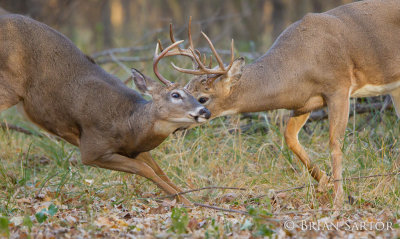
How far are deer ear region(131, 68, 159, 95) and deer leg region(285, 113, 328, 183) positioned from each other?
1638 mm

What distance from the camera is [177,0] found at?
25.1 metres

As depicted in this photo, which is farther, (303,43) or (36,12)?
(36,12)

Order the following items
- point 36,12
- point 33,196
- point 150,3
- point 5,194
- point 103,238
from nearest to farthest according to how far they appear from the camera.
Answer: point 103,238
point 5,194
point 33,196
point 36,12
point 150,3

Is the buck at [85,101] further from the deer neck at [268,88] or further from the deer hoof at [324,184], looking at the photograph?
the deer hoof at [324,184]

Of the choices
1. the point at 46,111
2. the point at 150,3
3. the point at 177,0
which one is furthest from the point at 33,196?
the point at 150,3

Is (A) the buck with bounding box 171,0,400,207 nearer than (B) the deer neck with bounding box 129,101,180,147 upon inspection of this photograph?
No

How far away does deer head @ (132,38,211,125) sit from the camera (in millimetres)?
5633

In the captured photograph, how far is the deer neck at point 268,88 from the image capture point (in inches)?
254

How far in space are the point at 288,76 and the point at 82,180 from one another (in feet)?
7.85

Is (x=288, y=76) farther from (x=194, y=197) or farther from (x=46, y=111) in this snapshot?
(x=46, y=111)

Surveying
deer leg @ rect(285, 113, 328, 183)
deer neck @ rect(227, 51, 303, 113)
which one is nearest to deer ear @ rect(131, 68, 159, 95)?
deer neck @ rect(227, 51, 303, 113)

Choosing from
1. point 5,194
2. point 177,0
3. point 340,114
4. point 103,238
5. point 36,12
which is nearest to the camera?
point 103,238

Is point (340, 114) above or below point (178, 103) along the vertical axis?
below

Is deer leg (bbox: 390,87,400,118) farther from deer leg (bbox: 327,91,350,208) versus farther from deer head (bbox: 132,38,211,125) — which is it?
deer head (bbox: 132,38,211,125)
